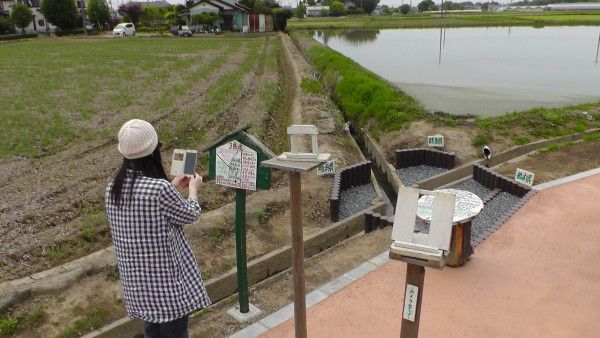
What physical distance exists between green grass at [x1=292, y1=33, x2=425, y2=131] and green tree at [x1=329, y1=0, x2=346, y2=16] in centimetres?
6535

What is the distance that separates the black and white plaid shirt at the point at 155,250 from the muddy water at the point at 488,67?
13.4 metres

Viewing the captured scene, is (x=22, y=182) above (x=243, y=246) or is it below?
below

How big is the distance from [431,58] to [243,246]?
25992 millimetres

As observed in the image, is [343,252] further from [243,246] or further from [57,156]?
[57,156]

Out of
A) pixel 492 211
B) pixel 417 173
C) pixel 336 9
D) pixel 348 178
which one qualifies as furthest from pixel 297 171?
pixel 336 9

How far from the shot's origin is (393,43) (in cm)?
3759

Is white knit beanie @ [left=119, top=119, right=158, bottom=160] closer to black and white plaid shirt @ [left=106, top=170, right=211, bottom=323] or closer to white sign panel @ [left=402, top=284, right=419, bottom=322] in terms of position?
black and white plaid shirt @ [left=106, top=170, right=211, bottom=323]

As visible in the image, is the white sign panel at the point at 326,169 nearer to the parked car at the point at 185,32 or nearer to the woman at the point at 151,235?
the woman at the point at 151,235

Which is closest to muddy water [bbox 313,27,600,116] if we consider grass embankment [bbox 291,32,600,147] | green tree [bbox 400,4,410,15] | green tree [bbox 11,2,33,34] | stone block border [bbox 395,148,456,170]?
grass embankment [bbox 291,32,600,147]

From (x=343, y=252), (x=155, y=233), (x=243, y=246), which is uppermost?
(x=155, y=233)

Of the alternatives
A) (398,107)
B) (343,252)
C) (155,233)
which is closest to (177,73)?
(398,107)

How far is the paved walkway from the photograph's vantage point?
14.1ft

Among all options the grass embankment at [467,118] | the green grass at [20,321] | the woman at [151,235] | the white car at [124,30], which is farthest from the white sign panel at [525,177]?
the white car at [124,30]

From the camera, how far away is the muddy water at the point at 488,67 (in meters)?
16.7
